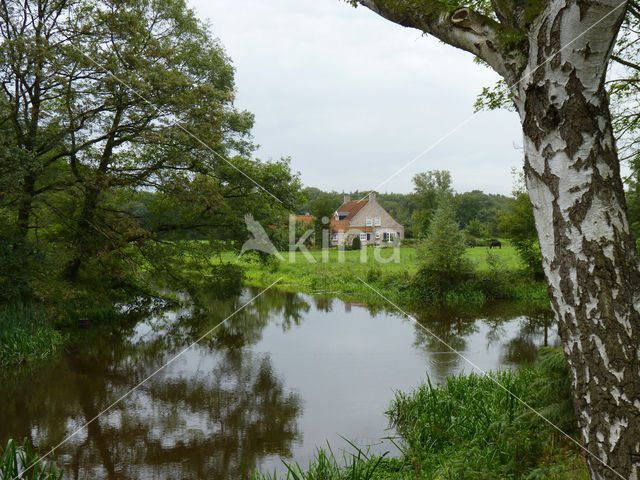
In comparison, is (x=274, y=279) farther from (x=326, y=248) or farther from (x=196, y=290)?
(x=196, y=290)

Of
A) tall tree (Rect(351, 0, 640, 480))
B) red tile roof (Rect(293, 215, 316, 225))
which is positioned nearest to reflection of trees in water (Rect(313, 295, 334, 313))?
red tile roof (Rect(293, 215, 316, 225))

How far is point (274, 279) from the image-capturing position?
76.5ft

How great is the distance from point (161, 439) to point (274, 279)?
1755 centimetres

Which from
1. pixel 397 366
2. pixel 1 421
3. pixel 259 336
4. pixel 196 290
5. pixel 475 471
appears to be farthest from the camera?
pixel 196 290

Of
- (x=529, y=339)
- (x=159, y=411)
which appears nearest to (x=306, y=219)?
(x=529, y=339)

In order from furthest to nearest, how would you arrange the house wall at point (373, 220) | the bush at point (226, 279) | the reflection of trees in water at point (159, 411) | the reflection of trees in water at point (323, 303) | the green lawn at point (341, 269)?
1. the green lawn at point (341, 269)
2. the house wall at point (373, 220)
3. the reflection of trees in water at point (323, 303)
4. the bush at point (226, 279)
5. the reflection of trees in water at point (159, 411)

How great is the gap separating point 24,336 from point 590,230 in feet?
33.8

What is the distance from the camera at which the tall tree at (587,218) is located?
2.02 meters

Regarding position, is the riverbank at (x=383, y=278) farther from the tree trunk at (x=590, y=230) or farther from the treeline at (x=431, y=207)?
the tree trunk at (x=590, y=230)

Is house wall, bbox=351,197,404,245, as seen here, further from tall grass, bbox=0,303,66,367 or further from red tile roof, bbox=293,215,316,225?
tall grass, bbox=0,303,66,367

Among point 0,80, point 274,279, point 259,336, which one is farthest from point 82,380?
point 274,279

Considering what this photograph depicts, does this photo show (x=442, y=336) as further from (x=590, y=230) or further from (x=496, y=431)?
(x=590, y=230)

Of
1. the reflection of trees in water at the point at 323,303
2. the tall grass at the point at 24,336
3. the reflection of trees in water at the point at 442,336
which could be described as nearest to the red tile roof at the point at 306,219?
the reflection of trees in water at the point at 323,303

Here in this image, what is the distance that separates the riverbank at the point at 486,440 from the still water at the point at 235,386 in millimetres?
540
